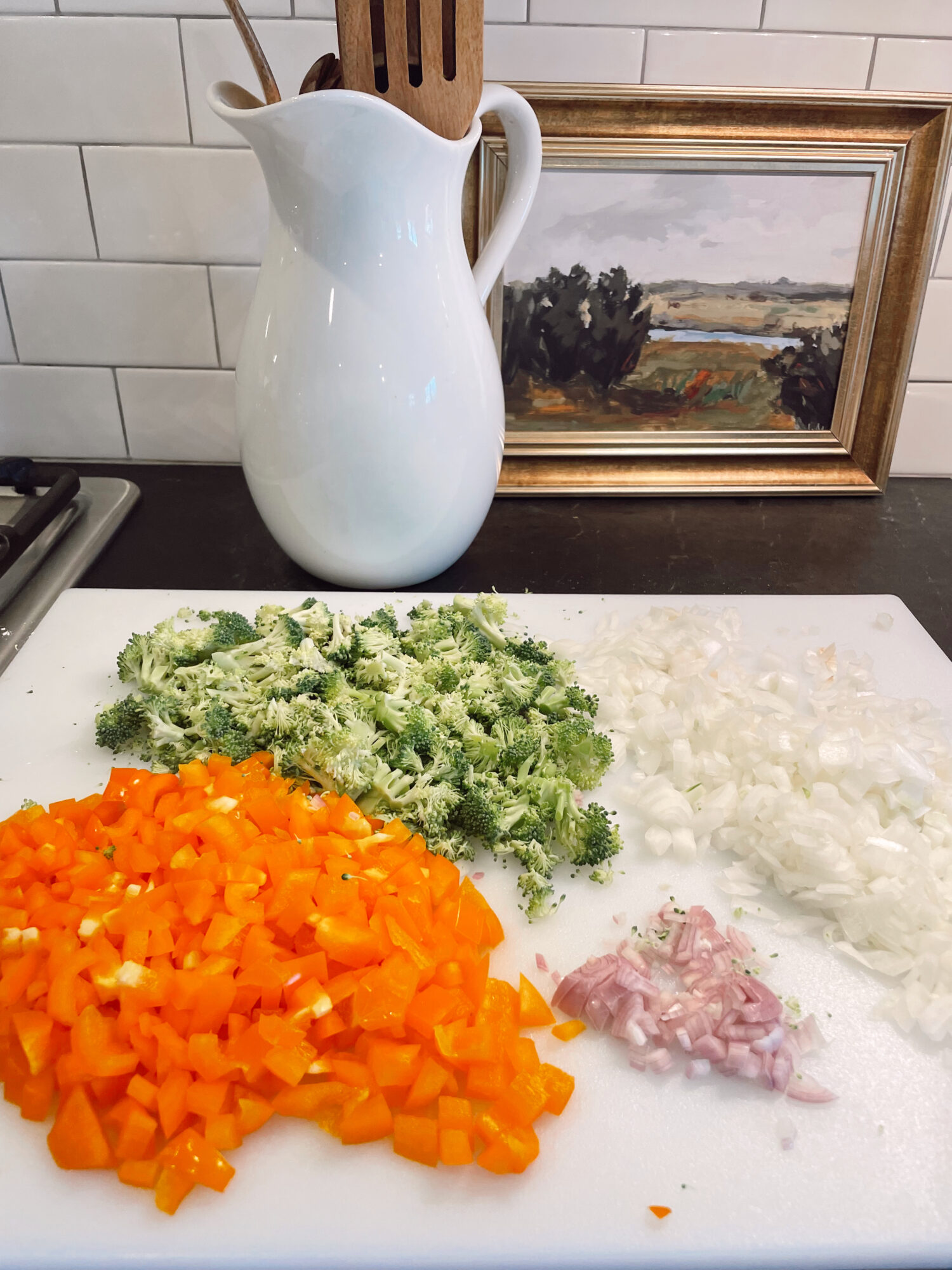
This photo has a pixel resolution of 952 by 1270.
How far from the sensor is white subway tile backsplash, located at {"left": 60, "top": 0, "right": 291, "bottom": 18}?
48.5 inches

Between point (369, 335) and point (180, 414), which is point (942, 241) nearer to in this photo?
point (369, 335)

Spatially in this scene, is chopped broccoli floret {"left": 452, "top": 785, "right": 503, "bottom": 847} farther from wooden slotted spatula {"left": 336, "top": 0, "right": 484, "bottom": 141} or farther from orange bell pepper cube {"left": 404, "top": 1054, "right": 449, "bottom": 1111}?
wooden slotted spatula {"left": 336, "top": 0, "right": 484, "bottom": 141}

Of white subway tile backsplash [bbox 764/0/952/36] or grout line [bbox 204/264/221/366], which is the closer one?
white subway tile backsplash [bbox 764/0/952/36]

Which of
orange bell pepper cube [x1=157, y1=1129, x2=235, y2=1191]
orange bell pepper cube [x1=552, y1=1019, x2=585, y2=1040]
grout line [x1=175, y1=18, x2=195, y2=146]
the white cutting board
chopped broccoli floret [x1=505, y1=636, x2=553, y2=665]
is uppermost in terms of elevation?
grout line [x1=175, y1=18, x2=195, y2=146]

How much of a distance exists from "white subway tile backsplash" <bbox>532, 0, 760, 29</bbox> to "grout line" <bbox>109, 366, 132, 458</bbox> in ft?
2.61

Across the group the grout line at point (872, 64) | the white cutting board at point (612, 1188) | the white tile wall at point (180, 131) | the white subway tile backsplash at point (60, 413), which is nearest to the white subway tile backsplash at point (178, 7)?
the white tile wall at point (180, 131)

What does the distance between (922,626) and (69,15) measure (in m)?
1.36

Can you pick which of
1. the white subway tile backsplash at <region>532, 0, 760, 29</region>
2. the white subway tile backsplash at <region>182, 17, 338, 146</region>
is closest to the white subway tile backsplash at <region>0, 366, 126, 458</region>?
the white subway tile backsplash at <region>182, 17, 338, 146</region>

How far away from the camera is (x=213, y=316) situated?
4.63ft

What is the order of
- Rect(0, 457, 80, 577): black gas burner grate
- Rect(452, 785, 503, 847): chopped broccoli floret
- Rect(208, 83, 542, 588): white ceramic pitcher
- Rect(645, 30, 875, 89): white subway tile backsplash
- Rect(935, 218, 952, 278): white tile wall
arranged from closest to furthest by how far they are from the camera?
Rect(452, 785, 503, 847): chopped broccoli floret → Rect(208, 83, 542, 588): white ceramic pitcher → Rect(0, 457, 80, 577): black gas burner grate → Rect(645, 30, 875, 89): white subway tile backsplash → Rect(935, 218, 952, 278): white tile wall

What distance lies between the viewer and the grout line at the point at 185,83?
4.09 ft

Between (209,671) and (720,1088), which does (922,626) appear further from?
Result: (209,671)

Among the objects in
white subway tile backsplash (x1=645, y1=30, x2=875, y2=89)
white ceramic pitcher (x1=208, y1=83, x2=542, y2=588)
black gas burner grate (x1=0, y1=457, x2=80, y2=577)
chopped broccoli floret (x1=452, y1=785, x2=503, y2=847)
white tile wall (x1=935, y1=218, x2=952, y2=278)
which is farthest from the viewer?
white tile wall (x1=935, y1=218, x2=952, y2=278)

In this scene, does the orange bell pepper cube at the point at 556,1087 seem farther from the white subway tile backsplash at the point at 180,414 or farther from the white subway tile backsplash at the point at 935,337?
the white subway tile backsplash at the point at 935,337
